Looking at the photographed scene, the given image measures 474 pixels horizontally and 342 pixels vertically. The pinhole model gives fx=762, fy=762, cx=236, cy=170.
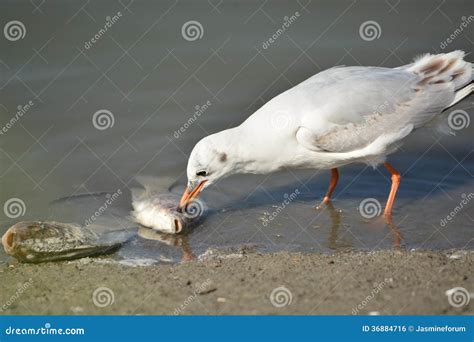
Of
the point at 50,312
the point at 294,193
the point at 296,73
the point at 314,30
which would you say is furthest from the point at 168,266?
the point at 314,30

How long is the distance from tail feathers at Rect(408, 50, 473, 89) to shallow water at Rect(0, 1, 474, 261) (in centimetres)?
140

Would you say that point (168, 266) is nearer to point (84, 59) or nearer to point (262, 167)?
point (262, 167)

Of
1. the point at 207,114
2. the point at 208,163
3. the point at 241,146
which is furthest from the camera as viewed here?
the point at 207,114

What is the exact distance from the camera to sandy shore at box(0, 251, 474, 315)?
5.70 meters

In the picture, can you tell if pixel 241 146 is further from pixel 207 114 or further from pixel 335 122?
pixel 207 114

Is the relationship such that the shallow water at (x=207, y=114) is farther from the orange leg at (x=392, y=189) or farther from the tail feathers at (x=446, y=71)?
the tail feathers at (x=446, y=71)

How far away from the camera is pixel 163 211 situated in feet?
25.6

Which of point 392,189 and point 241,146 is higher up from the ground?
point 241,146

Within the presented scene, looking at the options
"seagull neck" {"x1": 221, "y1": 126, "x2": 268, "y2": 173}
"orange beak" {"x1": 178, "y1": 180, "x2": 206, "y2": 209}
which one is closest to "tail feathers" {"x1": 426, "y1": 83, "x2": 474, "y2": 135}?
"seagull neck" {"x1": 221, "y1": 126, "x2": 268, "y2": 173}

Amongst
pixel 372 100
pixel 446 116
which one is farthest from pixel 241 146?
pixel 446 116

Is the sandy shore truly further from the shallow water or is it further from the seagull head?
the seagull head

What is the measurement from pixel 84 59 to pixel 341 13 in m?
4.03

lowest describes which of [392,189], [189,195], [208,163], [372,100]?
[392,189]

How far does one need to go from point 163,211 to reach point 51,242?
129 cm
